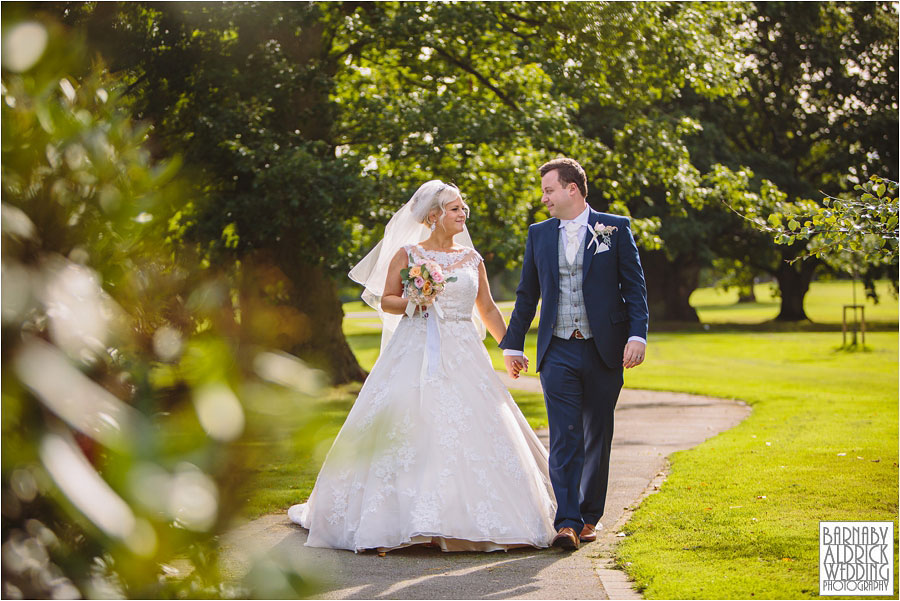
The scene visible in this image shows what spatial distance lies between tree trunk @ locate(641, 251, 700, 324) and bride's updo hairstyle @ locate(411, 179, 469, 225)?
113 ft

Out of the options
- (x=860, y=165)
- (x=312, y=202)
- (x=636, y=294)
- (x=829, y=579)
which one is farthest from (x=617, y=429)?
(x=860, y=165)

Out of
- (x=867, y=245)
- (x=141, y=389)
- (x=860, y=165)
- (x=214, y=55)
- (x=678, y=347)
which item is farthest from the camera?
(x=860, y=165)

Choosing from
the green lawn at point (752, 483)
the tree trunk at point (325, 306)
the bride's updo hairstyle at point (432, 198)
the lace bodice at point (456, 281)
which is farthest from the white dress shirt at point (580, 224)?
the tree trunk at point (325, 306)

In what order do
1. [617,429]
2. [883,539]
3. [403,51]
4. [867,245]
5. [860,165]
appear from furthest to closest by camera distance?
[860,165]
[403,51]
[617,429]
[867,245]
[883,539]

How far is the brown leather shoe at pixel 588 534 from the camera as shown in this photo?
20.9ft

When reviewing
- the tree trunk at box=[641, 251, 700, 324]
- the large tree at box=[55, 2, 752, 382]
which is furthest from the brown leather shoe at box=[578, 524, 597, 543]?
the tree trunk at box=[641, 251, 700, 324]

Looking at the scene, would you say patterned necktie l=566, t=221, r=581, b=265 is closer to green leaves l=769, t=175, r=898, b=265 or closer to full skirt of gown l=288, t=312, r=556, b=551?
full skirt of gown l=288, t=312, r=556, b=551

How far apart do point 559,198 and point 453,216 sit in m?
0.93

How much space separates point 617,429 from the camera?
12.6 meters

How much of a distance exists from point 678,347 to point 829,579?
2593 cm

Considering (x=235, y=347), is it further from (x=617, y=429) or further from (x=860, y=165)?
(x=860, y=165)

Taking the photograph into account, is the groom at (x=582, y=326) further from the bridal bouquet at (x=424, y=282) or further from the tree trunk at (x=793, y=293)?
the tree trunk at (x=793, y=293)

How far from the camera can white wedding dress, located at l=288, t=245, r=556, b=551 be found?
20.3ft

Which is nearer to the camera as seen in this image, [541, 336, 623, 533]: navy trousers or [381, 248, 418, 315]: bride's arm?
[541, 336, 623, 533]: navy trousers
